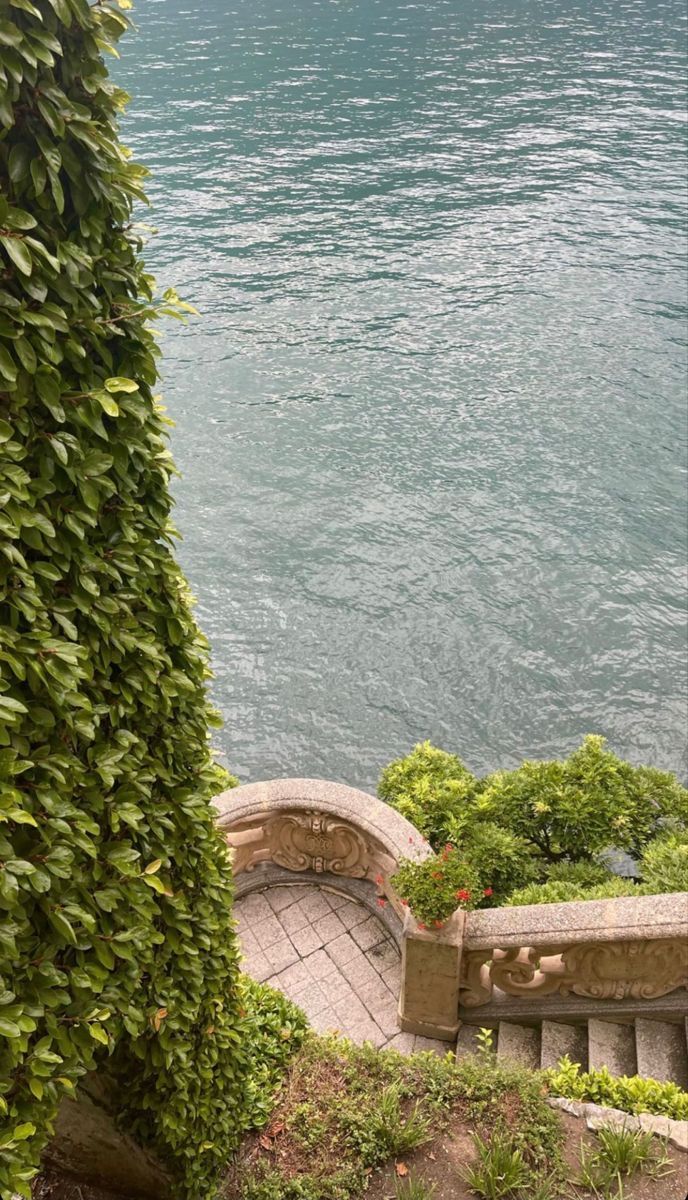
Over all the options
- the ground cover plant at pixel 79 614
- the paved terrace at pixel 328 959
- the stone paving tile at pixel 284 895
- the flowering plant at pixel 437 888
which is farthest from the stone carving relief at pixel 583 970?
the ground cover plant at pixel 79 614

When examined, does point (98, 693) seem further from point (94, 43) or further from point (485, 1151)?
point (485, 1151)

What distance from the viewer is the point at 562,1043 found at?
25.3ft

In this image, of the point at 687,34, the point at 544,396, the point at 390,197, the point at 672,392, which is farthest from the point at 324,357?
the point at 687,34

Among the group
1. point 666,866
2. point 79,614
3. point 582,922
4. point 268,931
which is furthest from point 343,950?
point 79,614

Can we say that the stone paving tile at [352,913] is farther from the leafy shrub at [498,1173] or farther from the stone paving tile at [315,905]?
the leafy shrub at [498,1173]

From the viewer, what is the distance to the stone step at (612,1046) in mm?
7305

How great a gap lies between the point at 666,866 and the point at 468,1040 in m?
2.57

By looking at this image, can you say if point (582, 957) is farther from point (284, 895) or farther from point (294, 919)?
point (284, 895)

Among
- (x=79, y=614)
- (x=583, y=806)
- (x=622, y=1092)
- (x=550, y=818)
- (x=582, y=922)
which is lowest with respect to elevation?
(x=550, y=818)

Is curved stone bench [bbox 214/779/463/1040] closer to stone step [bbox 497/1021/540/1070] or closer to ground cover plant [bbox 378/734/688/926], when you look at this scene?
stone step [bbox 497/1021/540/1070]

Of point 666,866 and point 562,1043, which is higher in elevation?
point 666,866

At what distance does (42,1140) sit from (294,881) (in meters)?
6.14

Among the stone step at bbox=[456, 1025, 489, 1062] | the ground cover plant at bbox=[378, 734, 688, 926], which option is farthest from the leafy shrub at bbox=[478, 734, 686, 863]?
the stone step at bbox=[456, 1025, 489, 1062]

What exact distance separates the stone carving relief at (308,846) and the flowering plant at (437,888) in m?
1.48
